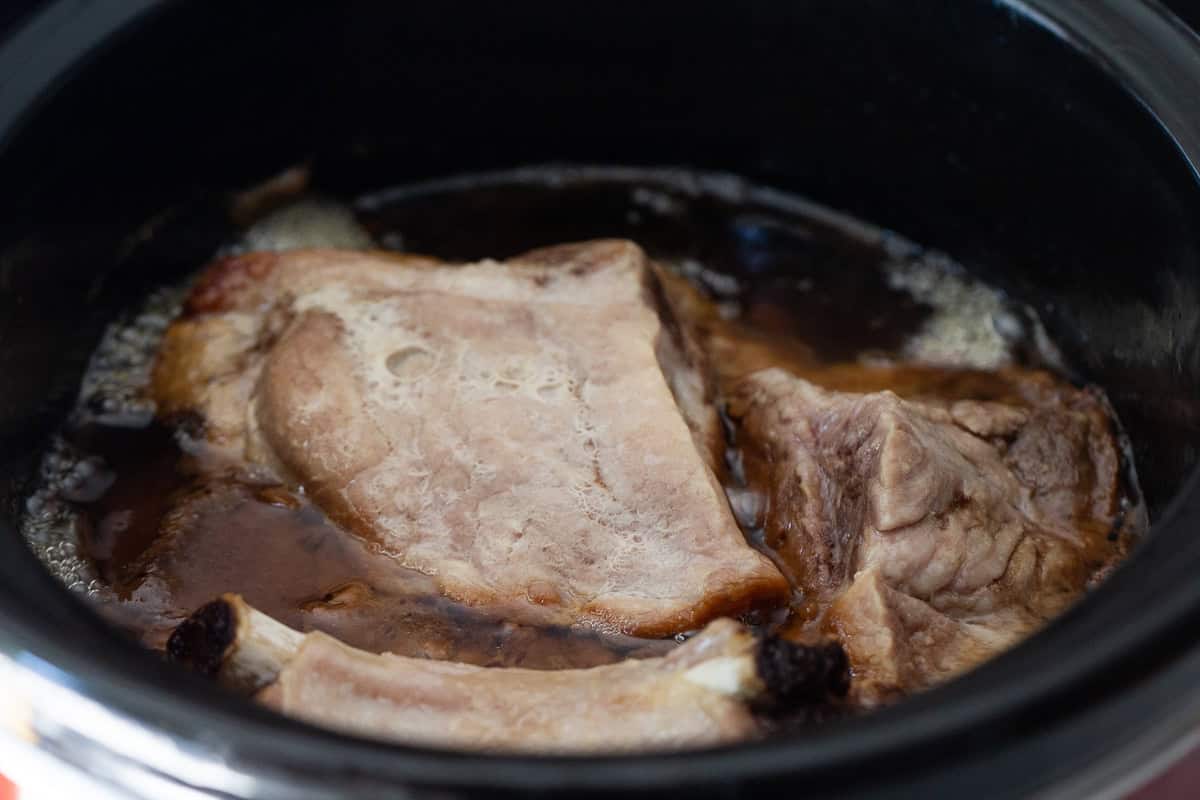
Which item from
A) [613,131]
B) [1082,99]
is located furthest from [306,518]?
[1082,99]

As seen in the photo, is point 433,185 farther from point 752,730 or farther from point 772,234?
point 752,730

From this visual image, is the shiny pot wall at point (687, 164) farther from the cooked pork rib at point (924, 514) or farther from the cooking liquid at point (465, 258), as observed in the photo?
the cooked pork rib at point (924, 514)

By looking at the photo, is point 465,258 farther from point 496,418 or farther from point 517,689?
point 517,689

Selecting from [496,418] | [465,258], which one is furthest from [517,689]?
[465,258]

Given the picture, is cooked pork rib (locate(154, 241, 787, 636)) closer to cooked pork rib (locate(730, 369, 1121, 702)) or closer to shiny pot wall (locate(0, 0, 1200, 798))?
cooked pork rib (locate(730, 369, 1121, 702))

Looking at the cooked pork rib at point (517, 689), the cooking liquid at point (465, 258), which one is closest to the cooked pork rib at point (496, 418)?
the cooking liquid at point (465, 258)

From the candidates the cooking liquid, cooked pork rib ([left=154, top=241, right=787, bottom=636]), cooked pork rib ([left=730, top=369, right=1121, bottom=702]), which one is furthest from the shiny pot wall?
cooked pork rib ([left=154, top=241, right=787, bottom=636])
